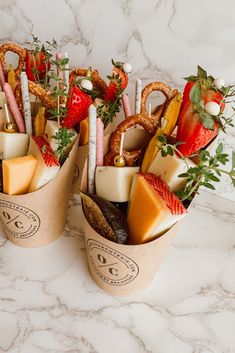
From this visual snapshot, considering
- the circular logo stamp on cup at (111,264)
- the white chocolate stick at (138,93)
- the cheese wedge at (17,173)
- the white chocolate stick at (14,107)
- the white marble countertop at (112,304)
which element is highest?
the white chocolate stick at (138,93)

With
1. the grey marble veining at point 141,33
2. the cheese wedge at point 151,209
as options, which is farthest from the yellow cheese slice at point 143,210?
the grey marble veining at point 141,33

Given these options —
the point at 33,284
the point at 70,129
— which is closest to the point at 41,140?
the point at 70,129

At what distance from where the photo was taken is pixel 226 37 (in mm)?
886

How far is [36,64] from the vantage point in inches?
38.4

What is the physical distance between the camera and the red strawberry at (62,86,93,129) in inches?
33.3

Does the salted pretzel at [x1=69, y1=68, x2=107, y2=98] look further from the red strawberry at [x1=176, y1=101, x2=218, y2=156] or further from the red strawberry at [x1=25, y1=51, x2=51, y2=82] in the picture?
the red strawberry at [x1=176, y1=101, x2=218, y2=156]

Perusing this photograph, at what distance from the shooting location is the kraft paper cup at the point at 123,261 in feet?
2.32

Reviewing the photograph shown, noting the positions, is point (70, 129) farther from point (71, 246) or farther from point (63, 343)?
point (63, 343)

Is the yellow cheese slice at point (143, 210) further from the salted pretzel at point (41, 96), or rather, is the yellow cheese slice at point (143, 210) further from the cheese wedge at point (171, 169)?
the salted pretzel at point (41, 96)

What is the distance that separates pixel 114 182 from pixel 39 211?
0.17 metres

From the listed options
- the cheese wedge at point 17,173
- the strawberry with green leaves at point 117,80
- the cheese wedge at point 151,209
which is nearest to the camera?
the cheese wedge at point 151,209

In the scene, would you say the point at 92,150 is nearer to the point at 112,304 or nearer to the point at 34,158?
the point at 34,158

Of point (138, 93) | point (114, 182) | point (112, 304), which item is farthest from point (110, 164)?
point (112, 304)

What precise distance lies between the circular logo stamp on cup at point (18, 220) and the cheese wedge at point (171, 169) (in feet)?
0.89
